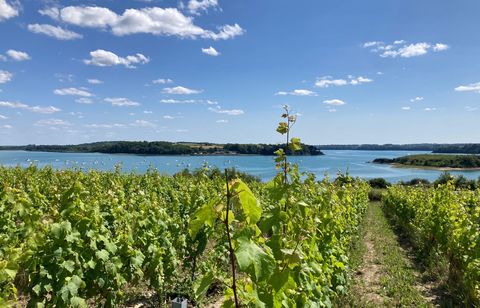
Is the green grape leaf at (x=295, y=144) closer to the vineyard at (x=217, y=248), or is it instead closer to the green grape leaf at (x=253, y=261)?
the vineyard at (x=217, y=248)

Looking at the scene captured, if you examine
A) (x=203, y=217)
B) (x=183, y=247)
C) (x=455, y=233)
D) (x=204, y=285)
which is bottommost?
(x=183, y=247)

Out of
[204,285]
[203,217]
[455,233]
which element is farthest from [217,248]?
[203,217]

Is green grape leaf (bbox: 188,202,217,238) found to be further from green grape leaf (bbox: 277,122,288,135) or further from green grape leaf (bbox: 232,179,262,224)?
green grape leaf (bbox: 277,122,288,135)

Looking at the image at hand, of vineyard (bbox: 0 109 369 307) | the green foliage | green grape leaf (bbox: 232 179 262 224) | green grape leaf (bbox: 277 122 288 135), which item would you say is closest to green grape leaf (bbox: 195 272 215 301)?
vineyard (bbox: 0 109 369 307)

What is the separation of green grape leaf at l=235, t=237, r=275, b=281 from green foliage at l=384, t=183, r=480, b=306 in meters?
5.53

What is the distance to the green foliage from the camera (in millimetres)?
6418

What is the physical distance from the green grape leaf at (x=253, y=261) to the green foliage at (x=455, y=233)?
5.53m

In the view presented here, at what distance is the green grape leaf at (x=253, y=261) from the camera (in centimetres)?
168

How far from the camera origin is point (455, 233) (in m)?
7.53

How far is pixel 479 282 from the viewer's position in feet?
20.3

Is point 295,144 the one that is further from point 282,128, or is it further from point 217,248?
point 217,248

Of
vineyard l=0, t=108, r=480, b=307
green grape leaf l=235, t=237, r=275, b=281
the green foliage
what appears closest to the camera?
green grape leaf l=235, t=237, r=275, b=281

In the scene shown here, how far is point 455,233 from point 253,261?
288 inches

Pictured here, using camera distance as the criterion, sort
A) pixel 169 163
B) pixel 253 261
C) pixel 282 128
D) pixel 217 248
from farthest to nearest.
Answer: pixel 169 163, pixel 217 248, pixel 282 128, pixel 253 261
